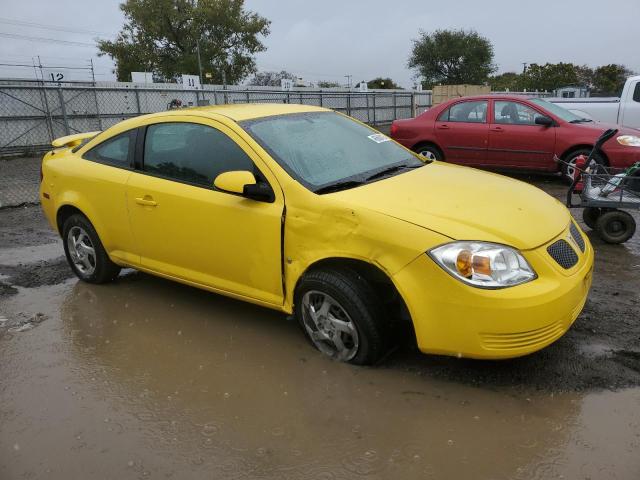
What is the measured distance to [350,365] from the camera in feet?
11.1

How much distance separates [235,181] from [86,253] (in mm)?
2202

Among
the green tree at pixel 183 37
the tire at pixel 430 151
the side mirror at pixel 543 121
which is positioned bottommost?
the tire at pixel 430 151

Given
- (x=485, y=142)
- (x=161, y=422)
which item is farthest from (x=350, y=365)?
(x=485, y=142)

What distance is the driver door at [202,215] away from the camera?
11.6 feet

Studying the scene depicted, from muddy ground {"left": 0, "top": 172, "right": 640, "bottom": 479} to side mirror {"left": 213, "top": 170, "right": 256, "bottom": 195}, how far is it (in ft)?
3.64

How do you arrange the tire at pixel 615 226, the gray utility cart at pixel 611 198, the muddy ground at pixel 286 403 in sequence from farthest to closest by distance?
1. the tire at pixel 615 226
2. the gray utility cart at pixel 611 198
3. the muddy ground at pixel 286 403

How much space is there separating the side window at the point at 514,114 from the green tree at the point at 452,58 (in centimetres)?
4884

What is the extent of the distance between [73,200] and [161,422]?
2534 mm

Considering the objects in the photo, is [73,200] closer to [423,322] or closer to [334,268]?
[334,268]

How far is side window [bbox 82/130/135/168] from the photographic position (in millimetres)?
4430

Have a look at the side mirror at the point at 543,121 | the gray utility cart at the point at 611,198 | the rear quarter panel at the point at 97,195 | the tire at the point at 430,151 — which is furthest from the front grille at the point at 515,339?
the tire at the point at 430,151

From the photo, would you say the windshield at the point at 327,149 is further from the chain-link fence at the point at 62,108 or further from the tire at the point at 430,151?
the chain-link fence at the point at 62,108

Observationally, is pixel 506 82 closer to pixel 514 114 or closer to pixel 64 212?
pixel 514 114

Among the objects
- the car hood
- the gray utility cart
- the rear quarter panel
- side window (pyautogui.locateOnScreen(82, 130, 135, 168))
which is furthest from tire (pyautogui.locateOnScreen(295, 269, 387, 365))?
the gray utility cart
